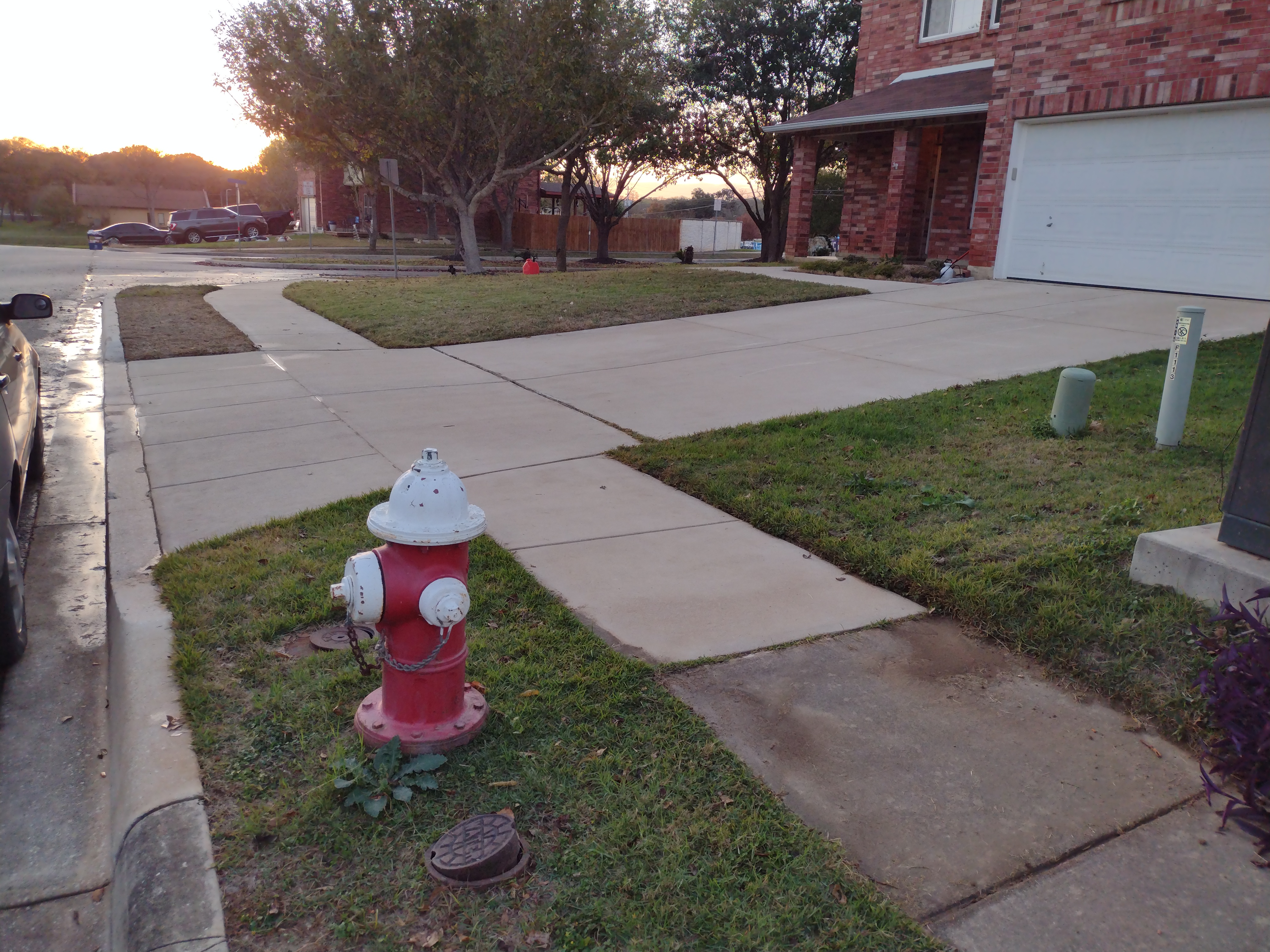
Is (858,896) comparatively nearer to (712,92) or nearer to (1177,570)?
(1177,570)

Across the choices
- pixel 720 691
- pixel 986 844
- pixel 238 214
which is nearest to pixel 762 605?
pixel 720 691

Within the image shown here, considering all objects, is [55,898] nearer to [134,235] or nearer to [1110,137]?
[1110,137]

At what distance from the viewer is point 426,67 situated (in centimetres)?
2198

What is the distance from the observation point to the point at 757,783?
2.80 metres

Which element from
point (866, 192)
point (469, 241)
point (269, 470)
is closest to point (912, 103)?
point (866, 192)

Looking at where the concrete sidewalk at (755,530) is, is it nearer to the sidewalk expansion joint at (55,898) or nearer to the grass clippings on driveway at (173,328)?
the grass clippings on driveway at (173,328)

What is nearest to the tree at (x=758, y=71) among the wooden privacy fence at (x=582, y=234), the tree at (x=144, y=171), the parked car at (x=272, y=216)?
the wooden privacy fence at (x=582, y=234)

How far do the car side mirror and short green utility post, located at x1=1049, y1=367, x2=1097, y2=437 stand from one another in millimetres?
6172

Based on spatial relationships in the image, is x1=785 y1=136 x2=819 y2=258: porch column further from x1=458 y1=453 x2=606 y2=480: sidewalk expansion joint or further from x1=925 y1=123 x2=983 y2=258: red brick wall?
x1=458 y1=453 x2=606 y2=480: sidewalk expansion joint

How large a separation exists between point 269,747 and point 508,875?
3.45 ft

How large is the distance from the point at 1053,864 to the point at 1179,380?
4.02m

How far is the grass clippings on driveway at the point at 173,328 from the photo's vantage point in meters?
10.6

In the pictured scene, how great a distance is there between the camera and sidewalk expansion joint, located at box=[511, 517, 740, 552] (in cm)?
462

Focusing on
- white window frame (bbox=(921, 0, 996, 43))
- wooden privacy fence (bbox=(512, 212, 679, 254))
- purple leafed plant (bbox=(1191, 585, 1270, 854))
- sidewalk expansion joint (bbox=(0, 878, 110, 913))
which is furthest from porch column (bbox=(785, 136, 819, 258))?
wooden privacy fence (bbox=(512, 212, 679, 254))
